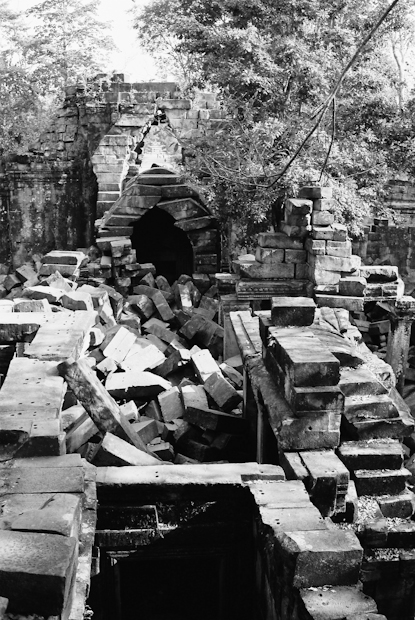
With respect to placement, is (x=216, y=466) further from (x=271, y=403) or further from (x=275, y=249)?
(x=275, y=249)

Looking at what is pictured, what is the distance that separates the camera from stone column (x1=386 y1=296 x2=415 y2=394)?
1085 centimetres

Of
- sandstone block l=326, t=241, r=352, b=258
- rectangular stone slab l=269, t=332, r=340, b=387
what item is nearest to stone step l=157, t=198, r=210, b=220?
sandstone block l=326, t=241, r=352, b=258

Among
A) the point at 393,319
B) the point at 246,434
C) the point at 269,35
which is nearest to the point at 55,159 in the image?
the point at 269,35

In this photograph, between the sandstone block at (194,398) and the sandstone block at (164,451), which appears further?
the sandstone block at (194,398)

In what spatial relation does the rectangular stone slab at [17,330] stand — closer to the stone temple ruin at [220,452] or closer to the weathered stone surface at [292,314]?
the stone temple ruin at [220,452]

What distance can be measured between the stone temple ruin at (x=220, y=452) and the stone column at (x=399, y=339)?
3 cm

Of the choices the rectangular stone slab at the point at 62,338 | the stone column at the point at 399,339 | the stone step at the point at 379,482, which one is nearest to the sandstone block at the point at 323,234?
the stone column at the point at 399,339

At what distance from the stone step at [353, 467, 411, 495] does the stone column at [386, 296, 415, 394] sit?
5.75m

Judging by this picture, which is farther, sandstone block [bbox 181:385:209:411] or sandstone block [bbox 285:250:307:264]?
sandstone block [bbox 285:250:307:264]

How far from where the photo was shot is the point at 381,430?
221 inches

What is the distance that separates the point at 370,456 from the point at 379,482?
217 millimetres

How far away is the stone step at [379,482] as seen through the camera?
5.29 meters

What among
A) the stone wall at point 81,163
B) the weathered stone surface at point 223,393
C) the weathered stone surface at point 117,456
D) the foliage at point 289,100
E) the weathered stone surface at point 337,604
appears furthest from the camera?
the stone wall at point 81,163

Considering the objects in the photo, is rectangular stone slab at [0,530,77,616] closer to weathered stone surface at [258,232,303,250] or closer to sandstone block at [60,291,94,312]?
sandstone block at [60,291,94,312]
